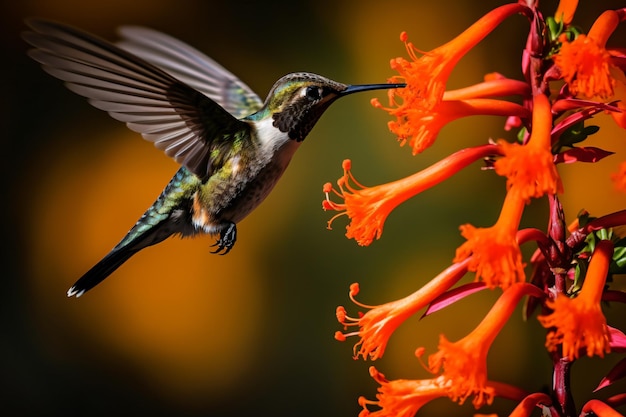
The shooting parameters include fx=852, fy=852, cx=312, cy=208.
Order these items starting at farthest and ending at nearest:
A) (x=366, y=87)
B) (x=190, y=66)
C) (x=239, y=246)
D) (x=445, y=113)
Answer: (x=239, y=246) → (x=190, y=66) → (x=366, y=87) → (x=445, y=113)

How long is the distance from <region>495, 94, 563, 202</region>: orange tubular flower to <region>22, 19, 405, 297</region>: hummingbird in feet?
1.47

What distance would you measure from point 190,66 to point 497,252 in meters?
1.23

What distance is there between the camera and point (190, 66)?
87.8 inches

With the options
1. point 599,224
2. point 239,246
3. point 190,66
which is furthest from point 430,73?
point 239,246

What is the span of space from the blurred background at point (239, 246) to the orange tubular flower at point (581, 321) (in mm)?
2263

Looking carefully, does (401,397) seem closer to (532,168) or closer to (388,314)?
(388,314)

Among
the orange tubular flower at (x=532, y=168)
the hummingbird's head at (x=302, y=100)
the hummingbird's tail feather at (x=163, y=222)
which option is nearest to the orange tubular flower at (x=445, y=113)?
the orange tubular flower at (x=532, y=168)

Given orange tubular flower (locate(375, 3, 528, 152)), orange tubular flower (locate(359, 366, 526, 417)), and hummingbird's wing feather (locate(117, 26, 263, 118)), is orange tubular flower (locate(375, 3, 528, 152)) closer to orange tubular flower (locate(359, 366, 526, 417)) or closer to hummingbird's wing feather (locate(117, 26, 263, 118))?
orange tubular flower (locate(359, 366, 526, 417))

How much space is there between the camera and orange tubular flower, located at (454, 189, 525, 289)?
1.23 metres

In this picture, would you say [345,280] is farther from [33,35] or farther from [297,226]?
[33,35]

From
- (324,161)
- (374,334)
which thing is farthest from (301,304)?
(374,334)

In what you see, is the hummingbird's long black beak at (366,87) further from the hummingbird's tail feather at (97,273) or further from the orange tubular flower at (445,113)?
the hummingbird's tail feather at (97,273)

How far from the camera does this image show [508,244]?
4.06 feet

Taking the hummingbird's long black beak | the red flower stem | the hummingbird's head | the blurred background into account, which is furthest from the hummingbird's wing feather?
the blurred background
